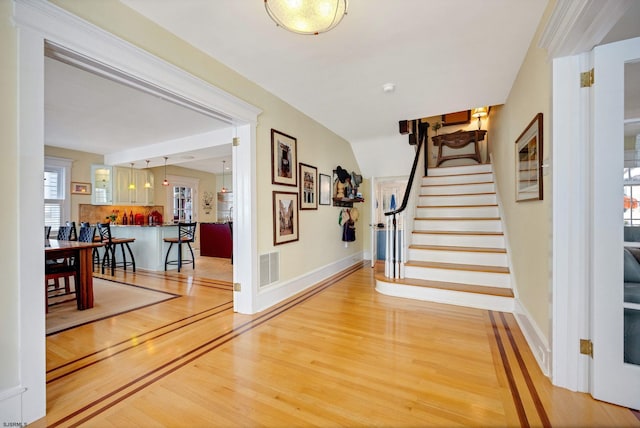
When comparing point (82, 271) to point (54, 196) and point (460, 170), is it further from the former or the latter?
point (460, 170)

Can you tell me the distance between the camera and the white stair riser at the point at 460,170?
5.03m

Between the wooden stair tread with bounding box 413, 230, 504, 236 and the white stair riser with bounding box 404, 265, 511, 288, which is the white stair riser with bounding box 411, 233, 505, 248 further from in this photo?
the white stair riser with bounding box 404, 265, 511, 288

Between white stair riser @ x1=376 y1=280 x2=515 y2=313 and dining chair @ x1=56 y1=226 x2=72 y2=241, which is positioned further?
dining chair @ x1=56 y1=226 x2=72 y2=241

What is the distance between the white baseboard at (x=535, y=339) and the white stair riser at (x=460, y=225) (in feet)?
5.03

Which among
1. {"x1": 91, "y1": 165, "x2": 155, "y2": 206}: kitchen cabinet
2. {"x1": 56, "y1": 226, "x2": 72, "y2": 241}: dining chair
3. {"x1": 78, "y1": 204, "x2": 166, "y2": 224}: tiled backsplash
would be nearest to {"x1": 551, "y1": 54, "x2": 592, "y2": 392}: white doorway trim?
{"x1": 56, "y1": 226, "x2": 72, "y2": 241}: dining chair

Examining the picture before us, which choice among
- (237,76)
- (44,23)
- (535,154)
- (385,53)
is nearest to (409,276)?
(535,154)

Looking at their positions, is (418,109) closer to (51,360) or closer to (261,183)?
(261,183)

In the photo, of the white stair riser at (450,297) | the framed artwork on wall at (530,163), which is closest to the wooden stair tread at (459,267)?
the white stair riser at (450,297)

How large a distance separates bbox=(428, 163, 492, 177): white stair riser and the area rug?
5139mm

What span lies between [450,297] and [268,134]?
2.87 meters

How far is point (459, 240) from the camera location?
394cm

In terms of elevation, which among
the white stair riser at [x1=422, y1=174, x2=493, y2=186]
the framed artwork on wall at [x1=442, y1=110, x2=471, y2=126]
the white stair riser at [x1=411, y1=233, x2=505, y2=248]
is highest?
the framed artwork on wall at [x1=442, y1=110, x2=471, y2=126]

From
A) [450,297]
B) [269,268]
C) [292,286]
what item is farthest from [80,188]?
[450,297]

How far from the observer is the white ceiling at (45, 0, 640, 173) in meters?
1.95
